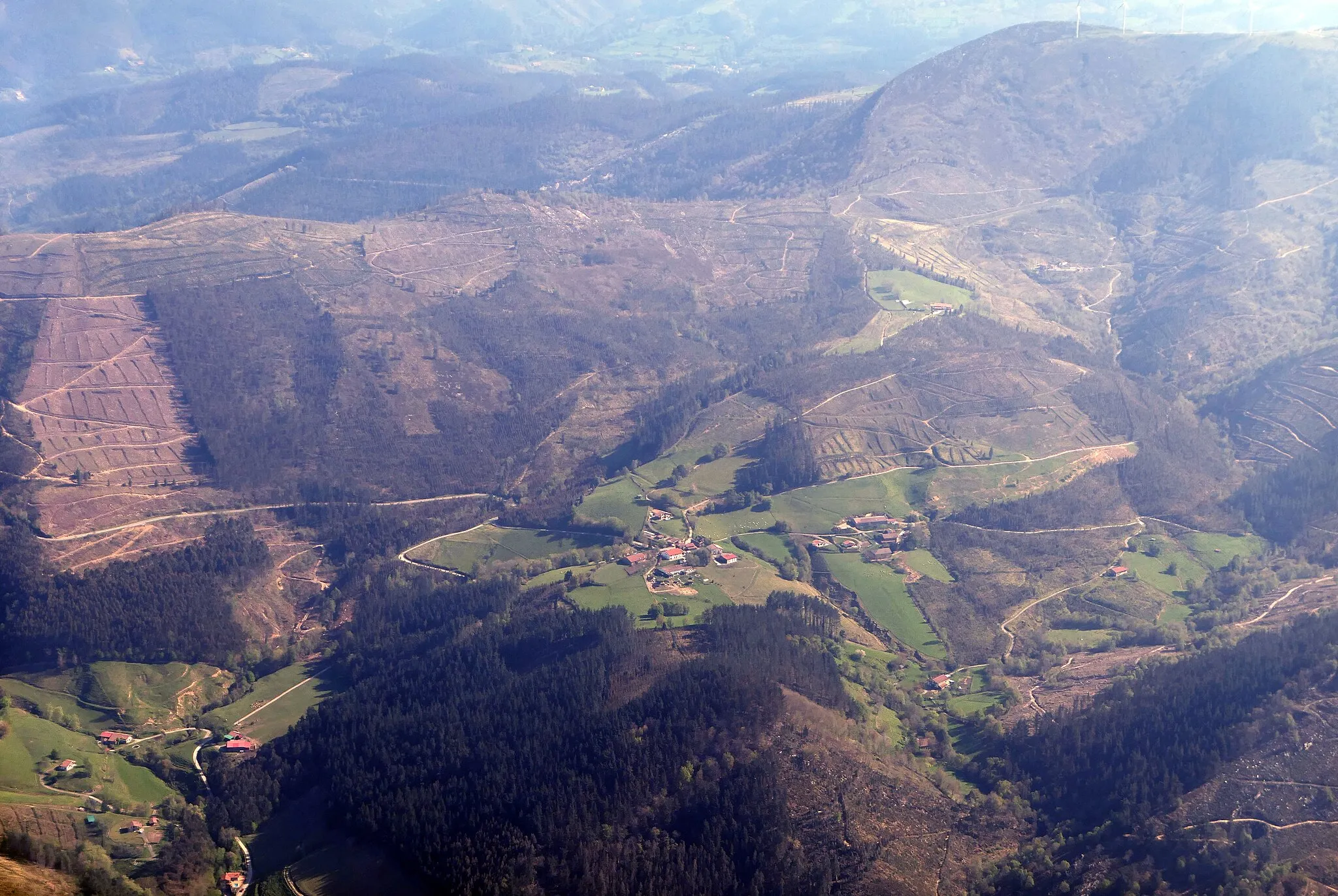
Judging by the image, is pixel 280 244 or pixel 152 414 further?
pixel 280 244

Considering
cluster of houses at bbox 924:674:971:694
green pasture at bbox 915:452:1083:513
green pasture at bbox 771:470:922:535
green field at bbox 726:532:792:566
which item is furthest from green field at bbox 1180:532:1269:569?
green field at bbox 726:532:792:566

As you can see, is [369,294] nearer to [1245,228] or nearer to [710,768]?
[710,768]

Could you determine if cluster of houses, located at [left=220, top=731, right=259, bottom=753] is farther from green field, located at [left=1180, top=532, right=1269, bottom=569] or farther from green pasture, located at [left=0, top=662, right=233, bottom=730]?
green field, located at [left=1180, top=532, right=1269, bottom=569]

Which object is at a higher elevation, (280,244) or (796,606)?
(280,244)

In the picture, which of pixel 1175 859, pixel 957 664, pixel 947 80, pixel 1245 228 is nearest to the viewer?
pixel 1175 859

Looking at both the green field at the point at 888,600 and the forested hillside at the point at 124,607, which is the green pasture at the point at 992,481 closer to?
the green field at the point at 888,600

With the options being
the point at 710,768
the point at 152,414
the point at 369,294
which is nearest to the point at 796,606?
the point at 710,768

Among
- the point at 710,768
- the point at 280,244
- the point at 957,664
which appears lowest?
the point at 957,664
